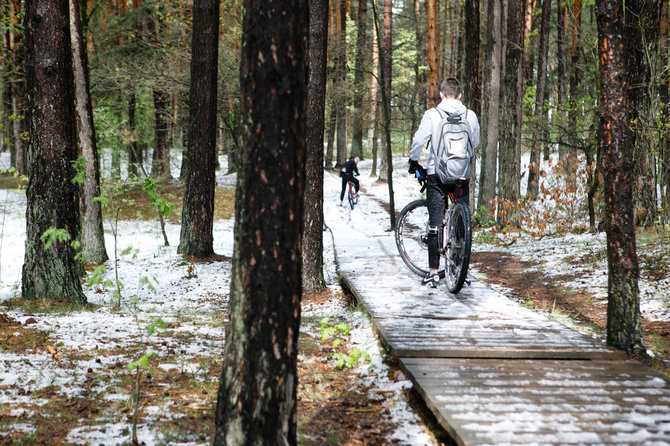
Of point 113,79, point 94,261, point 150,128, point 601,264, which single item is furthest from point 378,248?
point 150,128

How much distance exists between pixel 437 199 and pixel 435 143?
27.2 inches

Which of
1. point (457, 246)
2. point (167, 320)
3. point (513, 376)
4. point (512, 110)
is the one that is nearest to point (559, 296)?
point (457, 246)

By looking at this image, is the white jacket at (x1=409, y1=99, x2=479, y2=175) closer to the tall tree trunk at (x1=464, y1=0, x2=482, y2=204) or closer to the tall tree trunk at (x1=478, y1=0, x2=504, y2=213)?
the tall tree trunk at (x1=478, y1=0, x2=504, y2=213)

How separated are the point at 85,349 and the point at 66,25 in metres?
3.93

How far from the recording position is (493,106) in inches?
512

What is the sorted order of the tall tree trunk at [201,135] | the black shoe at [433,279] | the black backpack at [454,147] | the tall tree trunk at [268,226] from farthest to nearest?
the tall tree trunk at [201,135], the black shoe at [433,279], the black backpack at [454,147], the tall tree trunk at [268,226]

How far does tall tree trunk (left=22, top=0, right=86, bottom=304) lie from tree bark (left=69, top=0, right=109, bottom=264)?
3.45 m

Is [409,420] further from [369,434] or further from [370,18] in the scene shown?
[370,18]

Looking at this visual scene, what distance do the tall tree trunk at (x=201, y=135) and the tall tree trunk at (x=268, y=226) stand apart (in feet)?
26.2

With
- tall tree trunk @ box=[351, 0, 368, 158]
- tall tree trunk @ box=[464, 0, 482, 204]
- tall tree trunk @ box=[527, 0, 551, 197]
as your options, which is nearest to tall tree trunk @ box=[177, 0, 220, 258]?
tall tree trunk @ box=[464, 0, 482, 204]

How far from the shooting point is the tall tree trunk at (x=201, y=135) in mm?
10008

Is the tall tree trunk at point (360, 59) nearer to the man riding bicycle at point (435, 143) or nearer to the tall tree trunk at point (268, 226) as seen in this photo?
the man riding bicycle at point (435, 143)

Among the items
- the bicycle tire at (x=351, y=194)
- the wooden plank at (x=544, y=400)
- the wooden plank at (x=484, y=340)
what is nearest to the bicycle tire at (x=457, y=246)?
the wooden plank at (x=484, y=340)

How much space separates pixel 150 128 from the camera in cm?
2209
